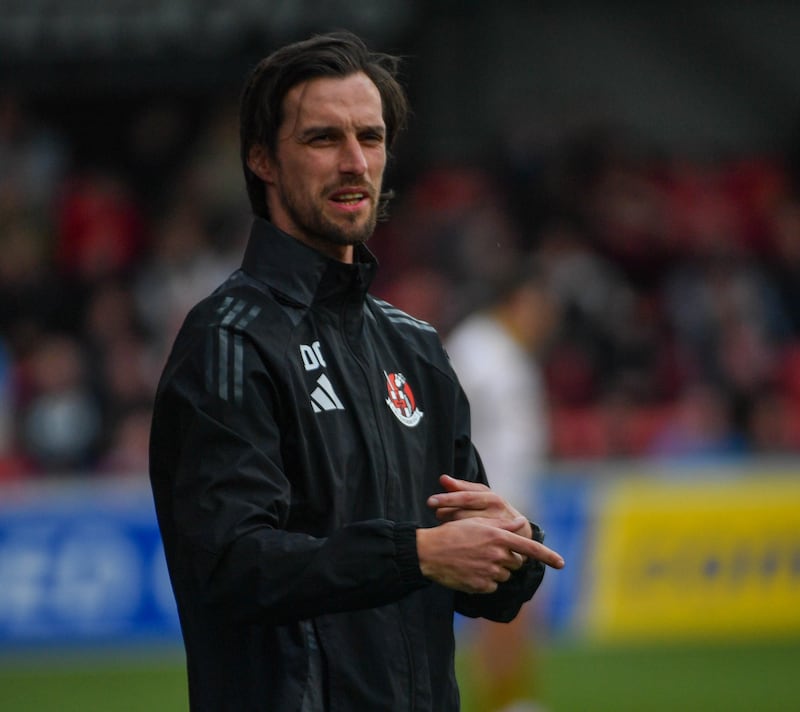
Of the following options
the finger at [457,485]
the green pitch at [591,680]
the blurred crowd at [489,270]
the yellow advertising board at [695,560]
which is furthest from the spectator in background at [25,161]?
the finger at [457,485]

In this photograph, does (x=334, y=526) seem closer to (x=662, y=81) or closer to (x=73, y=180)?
(x=73, y=180)

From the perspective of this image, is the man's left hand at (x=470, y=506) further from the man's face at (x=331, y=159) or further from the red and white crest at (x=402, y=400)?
the man's face at (x=331, y=159)

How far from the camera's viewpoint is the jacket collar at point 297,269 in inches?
135

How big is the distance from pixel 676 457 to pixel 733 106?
18.5 ft

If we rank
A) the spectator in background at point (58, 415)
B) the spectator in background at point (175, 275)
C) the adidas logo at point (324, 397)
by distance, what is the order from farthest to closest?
the spectator in background at point (175, 275), the spectator in background at point (58, 415), the adidas logo at point (324, 397)

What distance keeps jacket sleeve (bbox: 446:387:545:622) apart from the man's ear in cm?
61

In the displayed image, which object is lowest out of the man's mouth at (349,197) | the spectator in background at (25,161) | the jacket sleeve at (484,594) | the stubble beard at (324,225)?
the jacket sleeve at (484,594)

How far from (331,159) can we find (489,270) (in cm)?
951

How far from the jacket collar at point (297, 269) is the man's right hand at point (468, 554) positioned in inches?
22.4

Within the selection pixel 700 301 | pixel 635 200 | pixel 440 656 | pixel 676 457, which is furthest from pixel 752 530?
pixel 440 656

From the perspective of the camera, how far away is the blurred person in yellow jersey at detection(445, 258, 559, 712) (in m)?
8.05

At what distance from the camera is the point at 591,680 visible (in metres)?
9.93

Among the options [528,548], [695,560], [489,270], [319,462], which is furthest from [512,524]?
→ [489,270]

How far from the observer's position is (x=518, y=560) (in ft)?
10.5
